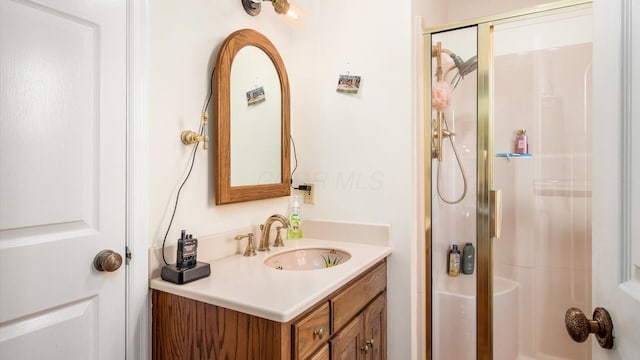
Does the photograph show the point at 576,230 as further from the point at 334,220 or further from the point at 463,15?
the point at 463,15

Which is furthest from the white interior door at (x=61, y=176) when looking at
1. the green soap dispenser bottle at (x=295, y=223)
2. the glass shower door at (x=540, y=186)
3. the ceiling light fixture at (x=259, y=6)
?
the glass shower door at (x=540, y=186)

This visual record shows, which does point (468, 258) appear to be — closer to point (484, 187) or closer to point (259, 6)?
point (484, 187)

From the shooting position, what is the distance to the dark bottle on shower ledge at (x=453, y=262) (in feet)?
6.16

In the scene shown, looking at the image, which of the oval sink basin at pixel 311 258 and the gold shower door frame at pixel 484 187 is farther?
the gold shower door frame at pixel 484 187

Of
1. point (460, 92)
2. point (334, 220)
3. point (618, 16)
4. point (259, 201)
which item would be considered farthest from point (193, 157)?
point (460, 92)

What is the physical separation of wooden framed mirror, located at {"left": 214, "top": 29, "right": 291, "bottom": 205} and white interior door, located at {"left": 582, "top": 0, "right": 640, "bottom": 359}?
1.22m

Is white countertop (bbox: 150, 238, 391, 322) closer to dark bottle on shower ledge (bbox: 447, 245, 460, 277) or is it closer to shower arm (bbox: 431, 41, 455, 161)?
dark bottle on shower ledge (bbox: 447, 245, 460, 277)

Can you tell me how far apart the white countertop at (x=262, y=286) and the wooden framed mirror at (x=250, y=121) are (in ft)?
1.03

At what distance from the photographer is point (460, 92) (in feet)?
5.96

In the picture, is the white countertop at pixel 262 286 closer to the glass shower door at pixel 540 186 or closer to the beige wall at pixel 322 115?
the beige wall at pixel 322 115

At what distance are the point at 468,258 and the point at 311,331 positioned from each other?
1.17 m

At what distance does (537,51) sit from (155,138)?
2.08 m

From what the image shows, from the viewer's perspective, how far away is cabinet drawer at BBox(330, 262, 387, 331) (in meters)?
1.20

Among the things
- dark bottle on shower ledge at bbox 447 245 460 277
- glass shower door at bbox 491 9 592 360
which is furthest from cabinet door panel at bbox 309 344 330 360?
glass shower door at bbox 491 9 592 360
